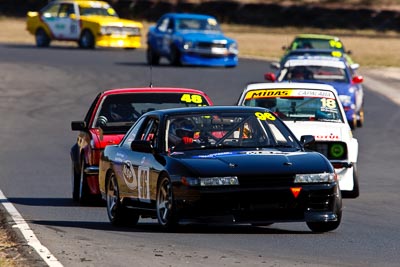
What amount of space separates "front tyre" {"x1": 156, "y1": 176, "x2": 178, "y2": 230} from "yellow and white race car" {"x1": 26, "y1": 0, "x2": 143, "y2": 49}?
117ft

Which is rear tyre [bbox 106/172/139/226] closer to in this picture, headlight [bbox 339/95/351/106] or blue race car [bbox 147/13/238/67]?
headlight [bbox 339/95/351/106]

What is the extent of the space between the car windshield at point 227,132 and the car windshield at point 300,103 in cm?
456

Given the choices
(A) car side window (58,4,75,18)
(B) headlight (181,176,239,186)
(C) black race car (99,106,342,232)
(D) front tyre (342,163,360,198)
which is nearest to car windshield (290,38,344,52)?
(A) car side window (58,4,75,18)

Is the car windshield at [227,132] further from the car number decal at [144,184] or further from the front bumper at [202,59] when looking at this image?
the front bumper at [202,59]

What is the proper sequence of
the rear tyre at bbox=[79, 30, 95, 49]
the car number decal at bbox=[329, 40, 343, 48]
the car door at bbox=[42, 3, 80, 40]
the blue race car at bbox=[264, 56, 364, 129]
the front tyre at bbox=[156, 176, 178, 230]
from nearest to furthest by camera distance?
the front tyre at bbox=[156, 176, 178, 230], the blue race car at bbox=[264, 56, 364, 129], the car number decal at bbox=[329, 40, 343, 48], the rear tyre at bbox=[79, 30, 95, 49], the car door at bbox=[42, 3, 80, 40]

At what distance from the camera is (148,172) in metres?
12.2

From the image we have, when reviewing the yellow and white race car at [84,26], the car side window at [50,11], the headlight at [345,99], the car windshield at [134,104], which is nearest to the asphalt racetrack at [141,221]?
the headlight at [345,99]

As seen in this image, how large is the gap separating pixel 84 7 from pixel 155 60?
26.3 feet

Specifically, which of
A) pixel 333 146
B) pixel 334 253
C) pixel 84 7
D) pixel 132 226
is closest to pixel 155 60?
pixel 84 7

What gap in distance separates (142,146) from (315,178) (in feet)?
5.29

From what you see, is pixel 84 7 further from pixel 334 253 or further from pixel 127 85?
pixel 334 253

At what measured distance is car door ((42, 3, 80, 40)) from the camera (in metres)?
48.9

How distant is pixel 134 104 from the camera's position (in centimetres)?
1606

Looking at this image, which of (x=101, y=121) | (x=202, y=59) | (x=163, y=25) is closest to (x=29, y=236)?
(x=101, y=121)
